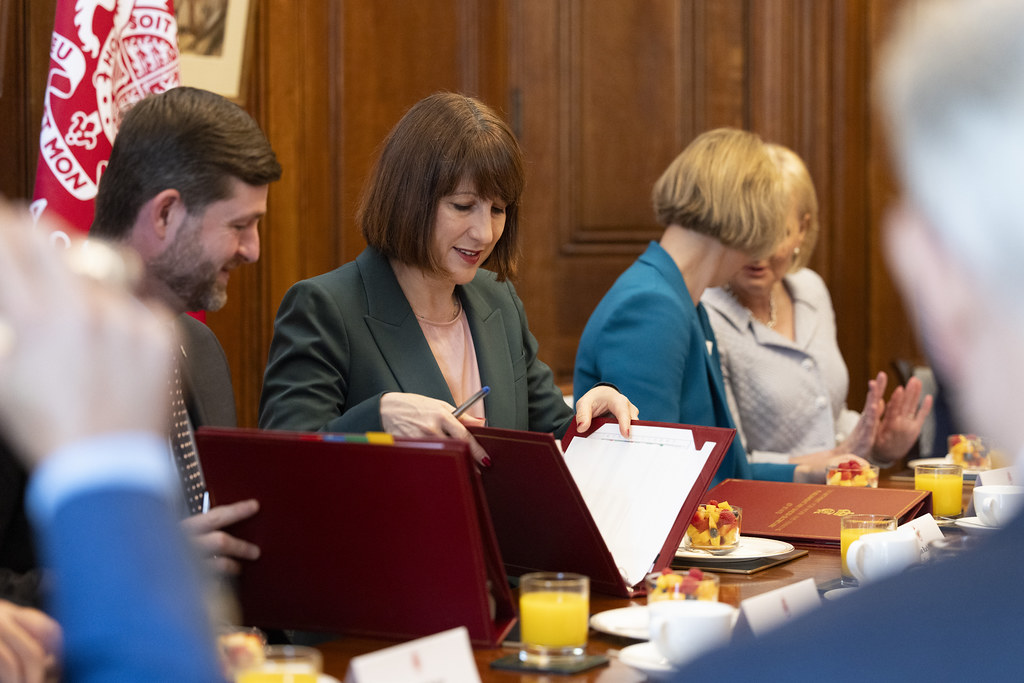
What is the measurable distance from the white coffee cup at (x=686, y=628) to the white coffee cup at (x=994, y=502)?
1.05m

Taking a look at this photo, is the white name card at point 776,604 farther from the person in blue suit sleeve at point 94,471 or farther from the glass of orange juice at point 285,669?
the person in blue suit sleeve at point 94,471

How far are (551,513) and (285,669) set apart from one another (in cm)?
67

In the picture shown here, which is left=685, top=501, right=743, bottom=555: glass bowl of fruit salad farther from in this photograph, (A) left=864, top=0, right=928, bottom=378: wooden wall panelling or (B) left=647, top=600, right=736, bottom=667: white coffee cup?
(A) left=864, top=0, right=928, bottom=378: wooden wall panelling

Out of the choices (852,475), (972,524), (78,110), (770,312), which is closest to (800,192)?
(770,312)

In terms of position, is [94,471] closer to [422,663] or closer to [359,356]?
[422,663]

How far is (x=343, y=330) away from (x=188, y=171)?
0.45 metres

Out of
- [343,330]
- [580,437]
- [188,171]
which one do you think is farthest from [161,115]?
[580,437]

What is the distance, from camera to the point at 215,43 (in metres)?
3.76

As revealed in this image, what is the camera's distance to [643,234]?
5055 millimetres

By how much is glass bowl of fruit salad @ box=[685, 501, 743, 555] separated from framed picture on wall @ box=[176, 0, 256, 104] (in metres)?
2.33

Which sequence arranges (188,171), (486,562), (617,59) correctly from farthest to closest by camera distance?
(617,59), (188,171), (486,562)

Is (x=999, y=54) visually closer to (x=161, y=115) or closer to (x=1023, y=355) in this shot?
(x=1023, y=355)

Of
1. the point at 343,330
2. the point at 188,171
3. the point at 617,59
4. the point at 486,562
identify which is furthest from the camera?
the point at 617,59

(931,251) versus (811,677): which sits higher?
(931,251)
